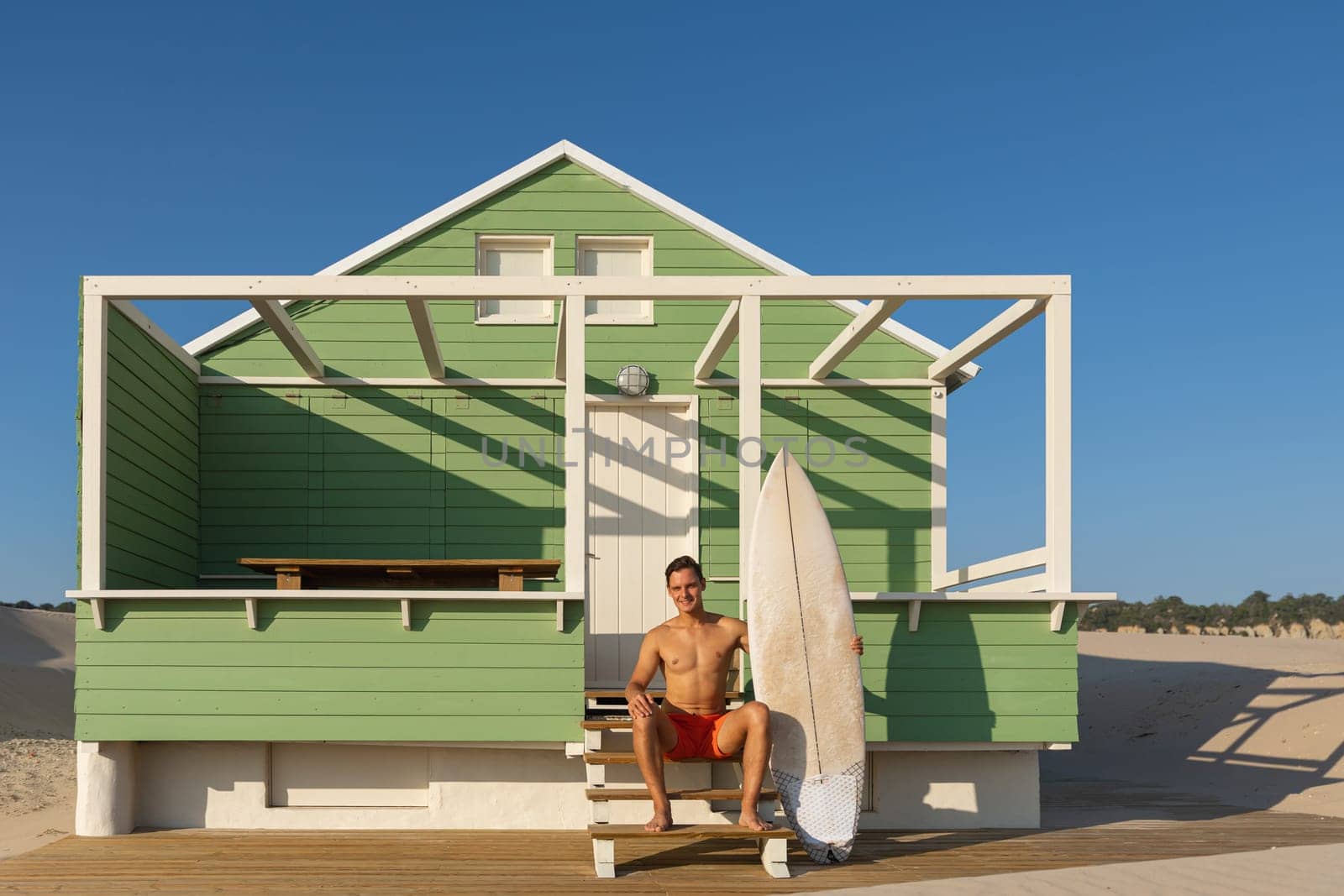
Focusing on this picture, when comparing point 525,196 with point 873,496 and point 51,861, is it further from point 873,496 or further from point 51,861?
point 51,861

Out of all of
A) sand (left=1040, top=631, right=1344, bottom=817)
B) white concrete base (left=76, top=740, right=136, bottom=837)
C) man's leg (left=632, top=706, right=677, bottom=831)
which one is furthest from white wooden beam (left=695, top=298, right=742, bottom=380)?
→ sand (left=1040, top=631, right=1344, bottom=817)

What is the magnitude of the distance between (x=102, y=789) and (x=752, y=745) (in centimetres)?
359

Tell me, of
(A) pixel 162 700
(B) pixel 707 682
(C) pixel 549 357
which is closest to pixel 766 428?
(C) pixel 549 357

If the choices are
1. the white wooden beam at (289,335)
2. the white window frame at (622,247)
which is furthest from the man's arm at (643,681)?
the white window frame at (622,247)

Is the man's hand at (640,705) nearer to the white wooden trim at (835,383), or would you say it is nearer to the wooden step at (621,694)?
the wooden step at (621,694)

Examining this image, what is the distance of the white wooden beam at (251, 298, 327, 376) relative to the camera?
24.8ft

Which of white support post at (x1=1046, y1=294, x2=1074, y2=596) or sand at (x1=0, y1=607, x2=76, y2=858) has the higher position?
white support post at (x1=1046, y1=294, x2=1074, y2=596)

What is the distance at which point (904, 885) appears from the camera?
5.51 meters

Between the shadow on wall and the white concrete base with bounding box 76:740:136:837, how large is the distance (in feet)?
22.4

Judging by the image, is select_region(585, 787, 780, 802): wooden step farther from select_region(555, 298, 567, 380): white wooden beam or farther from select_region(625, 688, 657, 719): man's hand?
select_region(555, 298, 567, 380): white wooden beam

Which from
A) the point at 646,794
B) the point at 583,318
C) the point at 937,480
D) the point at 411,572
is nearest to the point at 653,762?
the point at 646,794

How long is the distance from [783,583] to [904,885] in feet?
5.75

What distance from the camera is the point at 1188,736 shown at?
1230 cm

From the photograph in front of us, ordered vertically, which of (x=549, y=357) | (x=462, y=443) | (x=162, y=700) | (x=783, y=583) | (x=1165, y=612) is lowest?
(x=1165, y=612)
